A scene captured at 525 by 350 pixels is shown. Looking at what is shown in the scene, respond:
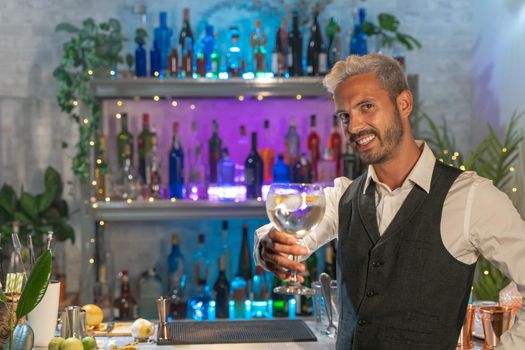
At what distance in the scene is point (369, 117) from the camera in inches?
80.0

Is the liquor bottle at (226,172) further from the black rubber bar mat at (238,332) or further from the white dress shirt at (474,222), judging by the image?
the white dress shirt at (474,222)

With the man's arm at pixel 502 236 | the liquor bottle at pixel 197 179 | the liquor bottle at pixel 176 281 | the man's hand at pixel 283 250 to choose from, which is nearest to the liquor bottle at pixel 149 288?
the liquor bottle at pixel 176 281

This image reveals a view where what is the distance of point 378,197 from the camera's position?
220cm

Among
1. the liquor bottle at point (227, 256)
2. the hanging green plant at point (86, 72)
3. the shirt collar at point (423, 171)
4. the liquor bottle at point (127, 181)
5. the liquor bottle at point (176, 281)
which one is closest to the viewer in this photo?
the shirt collar at point (423, 171)

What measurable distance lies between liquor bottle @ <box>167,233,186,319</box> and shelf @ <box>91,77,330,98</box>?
83 cm

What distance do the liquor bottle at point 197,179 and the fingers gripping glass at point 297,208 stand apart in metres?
2.78

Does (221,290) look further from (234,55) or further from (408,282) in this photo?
(408,282)

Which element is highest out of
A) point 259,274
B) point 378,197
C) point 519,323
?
point 378,197

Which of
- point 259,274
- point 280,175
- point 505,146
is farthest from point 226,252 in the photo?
point 505,146

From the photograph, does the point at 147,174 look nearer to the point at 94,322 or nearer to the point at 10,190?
the point at 10,190

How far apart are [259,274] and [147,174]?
0.80 meters

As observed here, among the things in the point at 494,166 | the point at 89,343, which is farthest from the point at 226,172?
the point at 89,343

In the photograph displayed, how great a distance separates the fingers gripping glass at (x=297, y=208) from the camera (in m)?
1.54

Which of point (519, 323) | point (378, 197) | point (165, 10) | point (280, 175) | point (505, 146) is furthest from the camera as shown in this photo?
point (165, 10)
